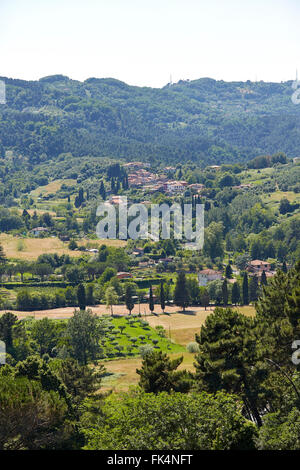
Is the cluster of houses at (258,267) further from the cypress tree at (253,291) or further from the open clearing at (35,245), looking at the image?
the open clearing at (35,245)

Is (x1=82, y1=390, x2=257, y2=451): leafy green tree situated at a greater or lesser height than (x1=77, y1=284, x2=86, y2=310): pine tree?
greater

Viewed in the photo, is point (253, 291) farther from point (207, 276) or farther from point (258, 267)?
point (258, 267)

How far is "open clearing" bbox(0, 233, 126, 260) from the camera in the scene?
124 m

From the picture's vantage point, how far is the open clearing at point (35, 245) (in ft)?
408

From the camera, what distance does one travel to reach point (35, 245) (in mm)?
133875

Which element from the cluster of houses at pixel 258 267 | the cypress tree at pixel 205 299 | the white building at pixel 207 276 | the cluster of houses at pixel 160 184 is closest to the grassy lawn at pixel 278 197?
the cluster of houses at pixel 160 184

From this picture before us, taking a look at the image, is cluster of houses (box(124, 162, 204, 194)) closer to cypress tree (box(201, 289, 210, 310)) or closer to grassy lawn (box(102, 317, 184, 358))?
cypress tree (box(201, 289, 210, 310))

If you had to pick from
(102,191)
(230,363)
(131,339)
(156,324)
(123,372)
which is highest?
(102,191)

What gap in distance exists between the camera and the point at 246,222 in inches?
5832

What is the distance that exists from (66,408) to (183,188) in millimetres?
152124

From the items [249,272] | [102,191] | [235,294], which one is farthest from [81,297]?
[102,191]

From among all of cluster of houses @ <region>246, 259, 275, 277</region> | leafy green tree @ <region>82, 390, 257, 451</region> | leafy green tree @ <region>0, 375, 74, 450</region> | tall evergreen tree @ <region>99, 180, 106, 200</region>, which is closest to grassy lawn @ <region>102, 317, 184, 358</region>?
leafy green tree @ <region>0, 375, 74, 450</region>

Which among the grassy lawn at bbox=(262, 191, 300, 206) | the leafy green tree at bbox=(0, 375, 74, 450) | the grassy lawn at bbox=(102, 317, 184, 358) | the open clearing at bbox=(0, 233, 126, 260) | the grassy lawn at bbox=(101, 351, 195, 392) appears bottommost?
the grassy lawn at bbox=(102, 317, 184, 358)

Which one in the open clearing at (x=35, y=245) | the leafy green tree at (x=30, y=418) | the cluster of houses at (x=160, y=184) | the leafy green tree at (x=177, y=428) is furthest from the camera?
the cluster of houses at (x=160, y=184)
